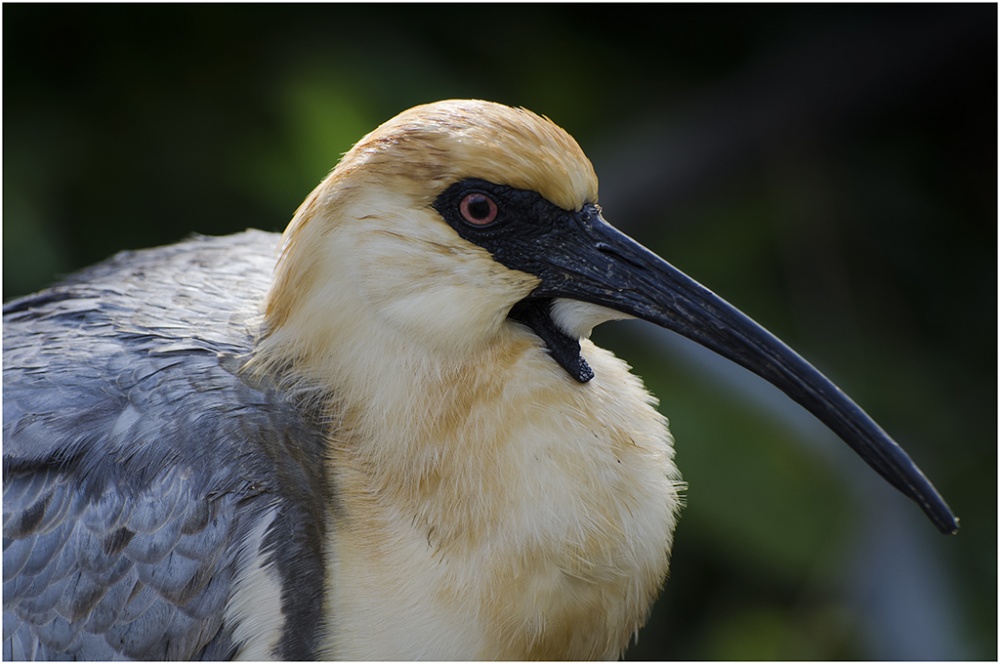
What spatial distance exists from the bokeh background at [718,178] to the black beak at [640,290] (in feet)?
4.51

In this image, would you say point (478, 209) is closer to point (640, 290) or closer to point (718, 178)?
point (640, 290)

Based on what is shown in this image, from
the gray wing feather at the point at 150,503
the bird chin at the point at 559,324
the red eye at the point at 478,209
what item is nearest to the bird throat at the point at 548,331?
the bird chin at the point at 559,324

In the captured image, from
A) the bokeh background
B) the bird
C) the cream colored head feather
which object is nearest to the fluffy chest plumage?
the bird

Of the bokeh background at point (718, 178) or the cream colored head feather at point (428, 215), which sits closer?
the cream colored head feather at point (428, 215)

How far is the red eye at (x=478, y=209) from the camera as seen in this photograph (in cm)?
145

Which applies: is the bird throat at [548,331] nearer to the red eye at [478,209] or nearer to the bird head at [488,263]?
the bird head at [488,263]

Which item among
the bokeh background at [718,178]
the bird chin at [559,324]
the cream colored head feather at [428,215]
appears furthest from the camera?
the bokeh background at [718,178]

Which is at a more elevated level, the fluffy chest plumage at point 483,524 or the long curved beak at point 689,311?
the long curved beak at point 689,311

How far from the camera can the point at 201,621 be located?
5.02 ft

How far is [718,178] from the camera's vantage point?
3.30 metres

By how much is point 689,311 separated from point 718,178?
1.90 meters

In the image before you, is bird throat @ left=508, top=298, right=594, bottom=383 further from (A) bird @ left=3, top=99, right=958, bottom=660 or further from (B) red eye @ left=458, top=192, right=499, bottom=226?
(B) red eye @ left=458, top=192, right=499, bottom=226

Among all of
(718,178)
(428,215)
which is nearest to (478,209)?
(428,215)

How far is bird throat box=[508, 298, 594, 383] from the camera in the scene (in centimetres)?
157
